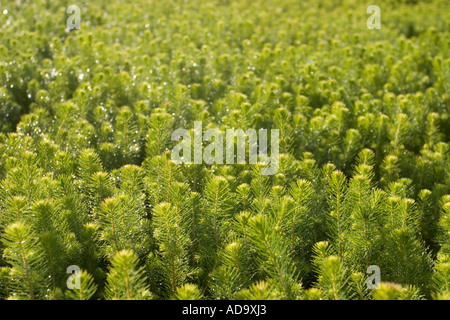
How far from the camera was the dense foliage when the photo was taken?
1473 mm

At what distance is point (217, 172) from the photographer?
1.99 m

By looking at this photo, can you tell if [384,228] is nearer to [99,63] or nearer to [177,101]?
[177,101]

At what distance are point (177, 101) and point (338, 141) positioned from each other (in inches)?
38.5

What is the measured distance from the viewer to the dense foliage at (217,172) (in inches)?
58.0

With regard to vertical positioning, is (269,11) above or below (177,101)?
above

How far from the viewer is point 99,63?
3.10 metres

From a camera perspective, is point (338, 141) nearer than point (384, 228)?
No

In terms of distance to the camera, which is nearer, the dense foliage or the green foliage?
the green foliage

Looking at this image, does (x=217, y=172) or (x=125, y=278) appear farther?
(x=217, y=172)

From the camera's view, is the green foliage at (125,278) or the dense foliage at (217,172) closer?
the green foliage at (125,278)

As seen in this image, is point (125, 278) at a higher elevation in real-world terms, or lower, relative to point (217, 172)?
lower
